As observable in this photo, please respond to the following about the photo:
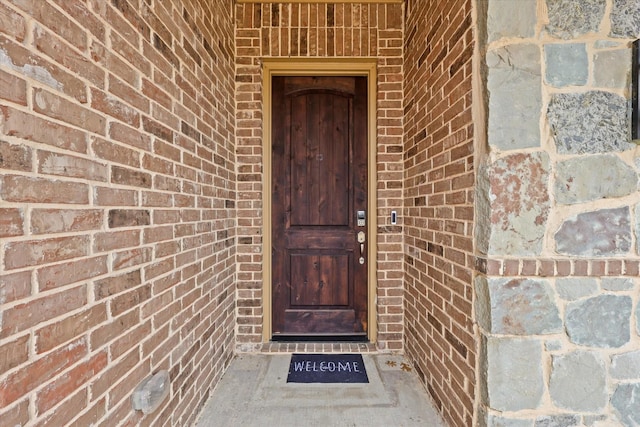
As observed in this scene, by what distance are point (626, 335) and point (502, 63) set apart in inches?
48.3

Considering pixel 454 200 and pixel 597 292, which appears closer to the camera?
pixel 597 292

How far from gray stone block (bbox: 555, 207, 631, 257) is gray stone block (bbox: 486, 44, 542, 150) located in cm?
38

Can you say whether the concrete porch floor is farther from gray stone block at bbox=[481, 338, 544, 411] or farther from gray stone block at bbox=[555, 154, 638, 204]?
gray stone block at bbox=[555, 154, 638, 204]

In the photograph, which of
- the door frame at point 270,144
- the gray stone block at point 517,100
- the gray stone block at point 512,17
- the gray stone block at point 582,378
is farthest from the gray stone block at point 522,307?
the door frame at point 270,144

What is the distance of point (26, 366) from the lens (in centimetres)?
81

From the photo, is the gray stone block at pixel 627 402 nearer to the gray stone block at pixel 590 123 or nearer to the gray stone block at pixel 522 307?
the gray stone block at pixel 522 307

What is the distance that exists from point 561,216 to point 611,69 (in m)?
0.64

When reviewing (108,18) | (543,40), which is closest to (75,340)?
(108,18)

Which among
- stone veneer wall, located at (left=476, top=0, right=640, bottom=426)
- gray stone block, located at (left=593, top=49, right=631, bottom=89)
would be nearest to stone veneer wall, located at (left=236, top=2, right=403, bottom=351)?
stone veneer wall, located at (left=476, top=0, right=640, bottom=426)

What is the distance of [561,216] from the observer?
1.35 metres

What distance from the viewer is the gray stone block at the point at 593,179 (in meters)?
1.34

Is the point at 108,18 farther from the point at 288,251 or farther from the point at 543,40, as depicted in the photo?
the point at 288,251

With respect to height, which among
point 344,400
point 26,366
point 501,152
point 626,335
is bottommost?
point 344,400

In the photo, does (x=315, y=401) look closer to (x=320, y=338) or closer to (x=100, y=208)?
(x=320, y=338)
